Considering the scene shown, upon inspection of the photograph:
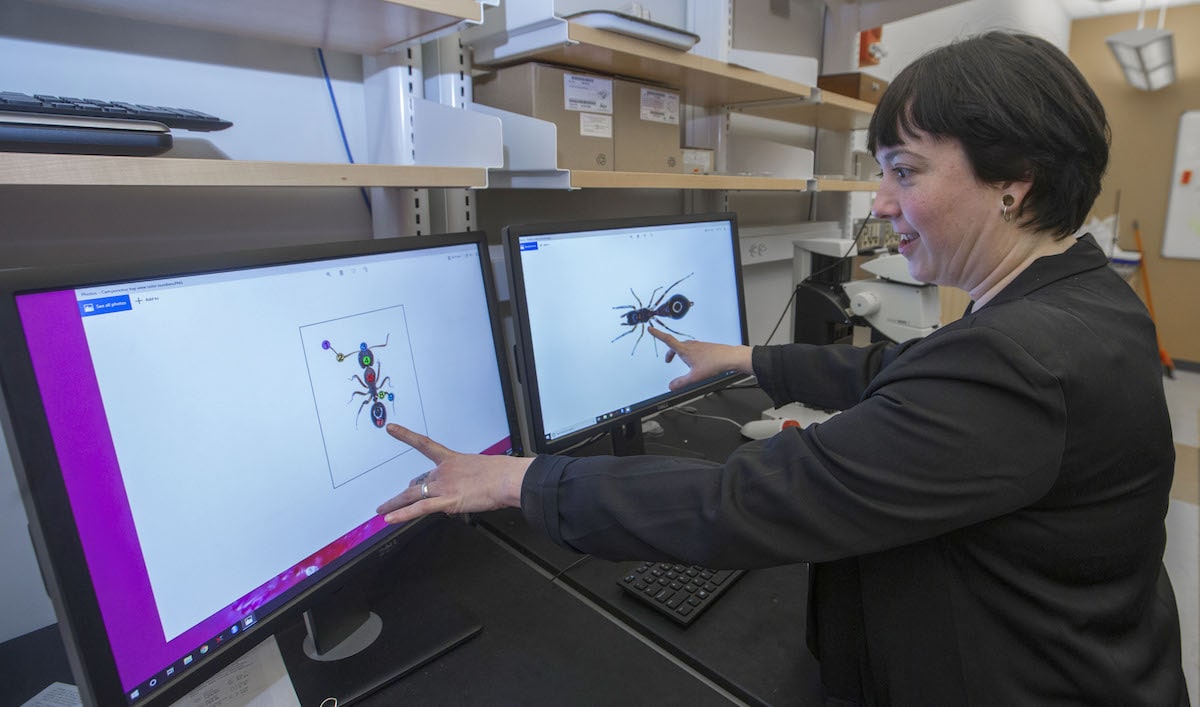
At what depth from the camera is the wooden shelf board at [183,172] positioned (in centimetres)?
54

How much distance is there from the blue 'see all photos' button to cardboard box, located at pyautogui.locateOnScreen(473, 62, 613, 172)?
0.70 m

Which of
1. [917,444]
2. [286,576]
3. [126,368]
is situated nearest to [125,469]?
[126,368]

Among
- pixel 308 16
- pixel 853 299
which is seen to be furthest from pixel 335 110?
pixel 853 299

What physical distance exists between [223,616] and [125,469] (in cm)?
16

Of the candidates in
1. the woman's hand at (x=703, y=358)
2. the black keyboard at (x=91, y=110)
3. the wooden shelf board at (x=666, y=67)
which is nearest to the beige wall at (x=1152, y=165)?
the wooden shelf board at (x=666, y=67)

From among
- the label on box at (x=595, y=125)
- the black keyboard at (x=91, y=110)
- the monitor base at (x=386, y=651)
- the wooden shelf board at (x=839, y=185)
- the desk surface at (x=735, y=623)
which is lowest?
the desk surface at (x=735, y=623)

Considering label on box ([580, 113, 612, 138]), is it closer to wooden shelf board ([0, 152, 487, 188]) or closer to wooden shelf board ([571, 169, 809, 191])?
wooden shelf board ([571, 169, 809, 191])

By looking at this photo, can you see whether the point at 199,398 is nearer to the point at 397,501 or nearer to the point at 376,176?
the point at 397,501

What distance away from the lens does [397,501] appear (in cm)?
70

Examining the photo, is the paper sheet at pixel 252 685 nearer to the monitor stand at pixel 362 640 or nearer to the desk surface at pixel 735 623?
the monitor stand at pixel 362 640

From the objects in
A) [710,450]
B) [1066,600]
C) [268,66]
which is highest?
[268,66]

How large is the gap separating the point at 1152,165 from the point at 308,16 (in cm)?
601

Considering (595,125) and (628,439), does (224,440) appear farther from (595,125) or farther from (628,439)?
(595,125)

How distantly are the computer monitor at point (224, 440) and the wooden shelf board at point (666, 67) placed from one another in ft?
1.37
